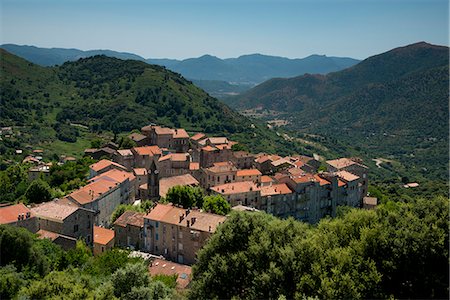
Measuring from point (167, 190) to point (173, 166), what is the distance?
1060 centimetres

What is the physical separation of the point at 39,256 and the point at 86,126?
435ft

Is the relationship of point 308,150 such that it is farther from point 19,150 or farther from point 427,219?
point 427,219

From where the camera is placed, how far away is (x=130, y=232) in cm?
Answer: 5178

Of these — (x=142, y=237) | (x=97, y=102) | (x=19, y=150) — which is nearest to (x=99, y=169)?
(x=142, y=237)

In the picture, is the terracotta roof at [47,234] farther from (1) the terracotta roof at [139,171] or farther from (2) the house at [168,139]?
(2) the house at [168,139]

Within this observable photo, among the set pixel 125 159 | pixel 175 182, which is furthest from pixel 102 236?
pixel 125 159

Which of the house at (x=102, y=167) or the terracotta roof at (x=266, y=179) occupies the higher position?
the house at (x=102, y=167)

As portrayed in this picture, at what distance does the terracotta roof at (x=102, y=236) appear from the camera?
160 feet

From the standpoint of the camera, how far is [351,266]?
25438mm

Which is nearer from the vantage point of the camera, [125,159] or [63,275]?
[63,275]

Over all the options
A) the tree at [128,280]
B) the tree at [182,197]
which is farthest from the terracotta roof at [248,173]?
the tree at [128,280]

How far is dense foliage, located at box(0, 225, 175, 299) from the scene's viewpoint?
24.1 meters

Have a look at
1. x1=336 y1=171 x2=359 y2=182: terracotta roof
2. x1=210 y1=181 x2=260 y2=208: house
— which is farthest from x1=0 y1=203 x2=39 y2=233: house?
x1=336 y1=171 x2=359 y2=182: terracotta roof

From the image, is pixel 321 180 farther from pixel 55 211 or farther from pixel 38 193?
pixel 38 193
